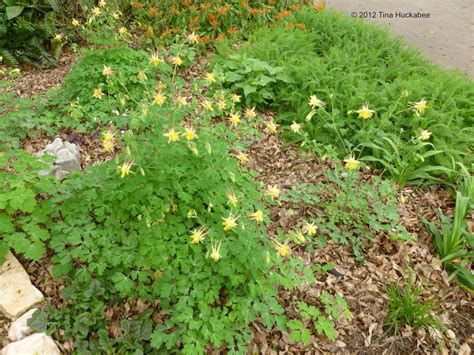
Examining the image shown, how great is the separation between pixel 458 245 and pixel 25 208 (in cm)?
308

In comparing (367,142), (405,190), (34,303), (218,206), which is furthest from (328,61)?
(34,303)

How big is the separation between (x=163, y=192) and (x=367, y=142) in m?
2.23

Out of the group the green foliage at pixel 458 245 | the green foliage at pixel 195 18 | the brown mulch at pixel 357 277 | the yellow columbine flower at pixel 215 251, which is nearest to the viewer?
the yellow columbine flower at pixel 215 251

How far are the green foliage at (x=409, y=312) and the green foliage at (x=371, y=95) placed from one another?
114 cm

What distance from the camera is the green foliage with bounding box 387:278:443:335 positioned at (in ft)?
8.39

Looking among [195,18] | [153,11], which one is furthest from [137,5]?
[195,18]

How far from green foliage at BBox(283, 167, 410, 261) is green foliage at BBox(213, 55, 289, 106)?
1441 millimetres

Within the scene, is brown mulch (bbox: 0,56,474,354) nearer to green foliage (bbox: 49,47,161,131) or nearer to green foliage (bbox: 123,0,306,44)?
green foliage (bbox: 49,47,161,131)

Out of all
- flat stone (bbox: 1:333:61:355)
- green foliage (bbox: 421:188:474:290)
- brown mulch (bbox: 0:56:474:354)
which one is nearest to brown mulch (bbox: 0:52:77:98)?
brown mulch (bbox: 0:56:474:354)

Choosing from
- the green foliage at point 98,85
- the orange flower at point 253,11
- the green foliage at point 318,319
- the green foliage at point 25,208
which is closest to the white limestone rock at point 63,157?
the green foliage at point 98,85

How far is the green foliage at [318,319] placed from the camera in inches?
87.1

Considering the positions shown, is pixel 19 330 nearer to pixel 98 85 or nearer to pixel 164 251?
pixel 164 251

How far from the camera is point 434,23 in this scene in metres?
7.01

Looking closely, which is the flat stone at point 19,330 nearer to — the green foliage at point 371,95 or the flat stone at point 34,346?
the flat stone at point 34,346
